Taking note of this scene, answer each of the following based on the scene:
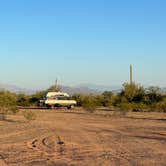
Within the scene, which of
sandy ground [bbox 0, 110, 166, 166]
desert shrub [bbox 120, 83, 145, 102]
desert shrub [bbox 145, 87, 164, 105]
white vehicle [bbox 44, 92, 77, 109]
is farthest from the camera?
desert shrub [bbox 120, 83, 145, 102]

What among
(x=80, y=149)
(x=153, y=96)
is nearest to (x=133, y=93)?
(x=153, y=96)

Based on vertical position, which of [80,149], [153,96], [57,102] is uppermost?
[153,96]

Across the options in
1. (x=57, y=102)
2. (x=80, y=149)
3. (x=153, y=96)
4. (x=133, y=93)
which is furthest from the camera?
(x=133, y=93)

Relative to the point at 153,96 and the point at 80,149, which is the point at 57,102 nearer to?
the point at 153,96

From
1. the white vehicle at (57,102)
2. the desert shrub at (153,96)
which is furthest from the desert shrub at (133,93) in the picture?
the white vehicle at (57,102)

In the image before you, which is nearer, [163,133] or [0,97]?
[163,133]

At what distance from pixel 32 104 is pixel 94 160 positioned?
60.4 meters

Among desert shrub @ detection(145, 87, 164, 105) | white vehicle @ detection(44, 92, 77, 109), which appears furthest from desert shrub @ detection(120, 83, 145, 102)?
white vehicle @ detection(44, 92, 77, 109)

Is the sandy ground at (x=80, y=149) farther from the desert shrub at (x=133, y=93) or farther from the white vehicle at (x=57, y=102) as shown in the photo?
the desert shrub at (x=133, y=93)

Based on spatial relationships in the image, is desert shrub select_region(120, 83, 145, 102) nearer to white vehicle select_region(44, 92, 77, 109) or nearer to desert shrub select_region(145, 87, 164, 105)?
desert shrub select_region(145, 87, 164, 105)

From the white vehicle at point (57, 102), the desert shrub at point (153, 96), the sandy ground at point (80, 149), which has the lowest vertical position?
the sandy ground at point (80, 149)

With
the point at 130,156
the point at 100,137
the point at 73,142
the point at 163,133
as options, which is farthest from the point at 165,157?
the point at 163,133

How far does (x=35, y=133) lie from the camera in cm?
2333

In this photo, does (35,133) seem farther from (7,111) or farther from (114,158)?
(7,111)
